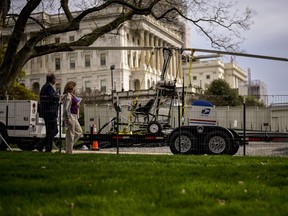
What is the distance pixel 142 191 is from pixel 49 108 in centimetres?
Answer: 884

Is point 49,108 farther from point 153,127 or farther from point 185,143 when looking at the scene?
point 185,143

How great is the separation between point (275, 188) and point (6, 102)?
13264 mm

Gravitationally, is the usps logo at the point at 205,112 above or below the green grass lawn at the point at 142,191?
above

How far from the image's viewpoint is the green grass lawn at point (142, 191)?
180 inches

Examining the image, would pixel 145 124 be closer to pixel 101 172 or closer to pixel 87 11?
pixel 87 11

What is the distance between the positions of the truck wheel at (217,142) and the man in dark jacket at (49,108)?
15.6 ft

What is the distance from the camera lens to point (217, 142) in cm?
1402

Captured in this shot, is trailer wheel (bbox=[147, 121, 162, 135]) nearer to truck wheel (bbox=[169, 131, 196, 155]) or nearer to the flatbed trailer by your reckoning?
the flatbed trailer

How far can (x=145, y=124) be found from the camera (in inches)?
640

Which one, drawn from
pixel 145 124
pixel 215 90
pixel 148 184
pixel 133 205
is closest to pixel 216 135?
pixel 145 124

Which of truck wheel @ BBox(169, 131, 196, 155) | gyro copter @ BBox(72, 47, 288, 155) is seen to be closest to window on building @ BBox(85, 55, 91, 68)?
gyro copter @ BBox(72, 47, 288, 155)

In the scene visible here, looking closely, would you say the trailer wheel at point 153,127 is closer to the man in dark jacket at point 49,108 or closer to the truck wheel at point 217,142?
the truck wheel at point 217,142

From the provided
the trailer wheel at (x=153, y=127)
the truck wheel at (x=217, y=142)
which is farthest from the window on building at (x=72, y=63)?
the truck wheel at (x=217, y=142)

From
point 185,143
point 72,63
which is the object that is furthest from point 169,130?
point 72,63
